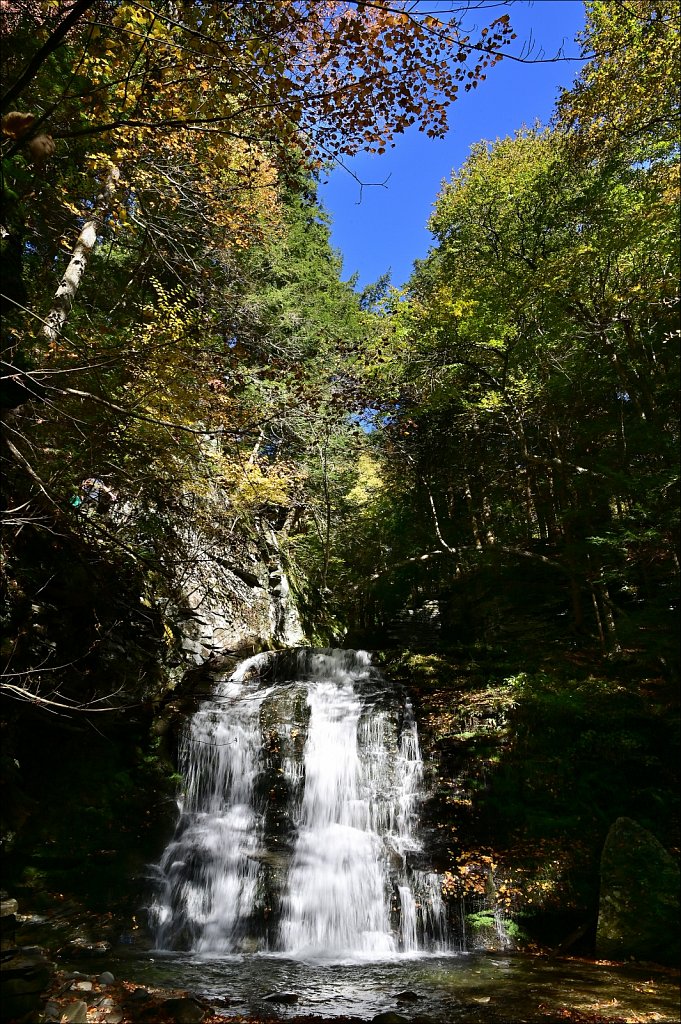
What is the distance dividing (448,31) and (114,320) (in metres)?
9.15

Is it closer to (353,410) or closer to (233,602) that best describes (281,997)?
(233,602)

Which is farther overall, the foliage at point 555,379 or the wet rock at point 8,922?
the foliage at point 555,379

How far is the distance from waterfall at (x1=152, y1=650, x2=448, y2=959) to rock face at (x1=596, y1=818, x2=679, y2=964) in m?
1.89

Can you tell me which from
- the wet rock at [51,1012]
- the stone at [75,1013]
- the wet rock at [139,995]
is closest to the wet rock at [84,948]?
the wet rock at [139,995]

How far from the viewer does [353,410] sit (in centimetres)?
1427

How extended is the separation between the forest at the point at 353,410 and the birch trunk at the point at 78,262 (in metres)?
0.06

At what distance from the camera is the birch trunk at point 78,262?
719 centimetres

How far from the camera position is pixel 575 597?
423 inches

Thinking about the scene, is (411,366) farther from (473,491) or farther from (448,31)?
(448,31)

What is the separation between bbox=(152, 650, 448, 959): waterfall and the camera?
20.9 ft

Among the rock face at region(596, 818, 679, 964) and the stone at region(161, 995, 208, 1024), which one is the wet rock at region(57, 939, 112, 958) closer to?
the stone at region(161, 995, 208, 1024)

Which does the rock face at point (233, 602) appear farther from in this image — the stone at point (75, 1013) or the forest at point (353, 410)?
the stone at point (75, 1013)

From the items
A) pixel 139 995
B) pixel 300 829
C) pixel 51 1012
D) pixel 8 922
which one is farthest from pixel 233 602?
pixel 51 1012

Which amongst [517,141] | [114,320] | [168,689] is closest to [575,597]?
[168,689]
